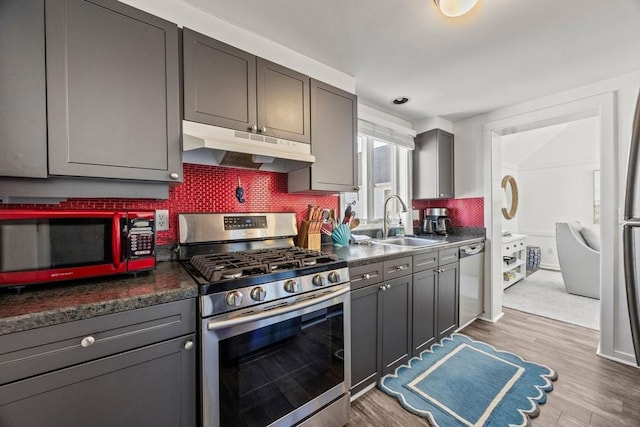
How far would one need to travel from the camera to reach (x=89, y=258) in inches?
42.0

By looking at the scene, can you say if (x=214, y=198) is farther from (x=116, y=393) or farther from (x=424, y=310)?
(x=424, y=310)

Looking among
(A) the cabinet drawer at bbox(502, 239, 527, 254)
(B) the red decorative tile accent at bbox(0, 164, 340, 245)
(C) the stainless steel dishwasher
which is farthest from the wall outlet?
(A) the cabinet drawer at bbox(502, 239, 527, 254)

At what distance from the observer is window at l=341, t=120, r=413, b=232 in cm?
277

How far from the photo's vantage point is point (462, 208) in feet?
10.5

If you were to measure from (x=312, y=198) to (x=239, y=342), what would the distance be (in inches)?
52.6

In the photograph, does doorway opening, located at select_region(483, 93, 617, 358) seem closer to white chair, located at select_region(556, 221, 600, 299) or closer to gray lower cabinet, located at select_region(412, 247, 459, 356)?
gray lower cabinet, located at select_region(412, 247, 459, 356)

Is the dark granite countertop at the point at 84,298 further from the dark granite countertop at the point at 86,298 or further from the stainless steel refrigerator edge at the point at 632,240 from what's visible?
the stainless steel refrigerator edge at the point at 632,240

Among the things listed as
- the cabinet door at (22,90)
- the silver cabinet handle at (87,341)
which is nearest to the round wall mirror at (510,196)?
the silver cabinet handle at (87,341)

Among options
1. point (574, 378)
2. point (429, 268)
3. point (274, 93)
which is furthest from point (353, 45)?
point (574, 378)

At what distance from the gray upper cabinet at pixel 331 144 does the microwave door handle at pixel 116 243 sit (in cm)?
111

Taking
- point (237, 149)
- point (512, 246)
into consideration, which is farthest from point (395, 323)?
point (512, 246)

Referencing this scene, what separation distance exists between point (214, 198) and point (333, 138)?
3.22ft

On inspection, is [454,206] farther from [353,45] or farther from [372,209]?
[353,45]

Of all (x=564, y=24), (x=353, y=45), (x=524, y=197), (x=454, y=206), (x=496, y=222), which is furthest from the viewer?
(x=524, y=197)
